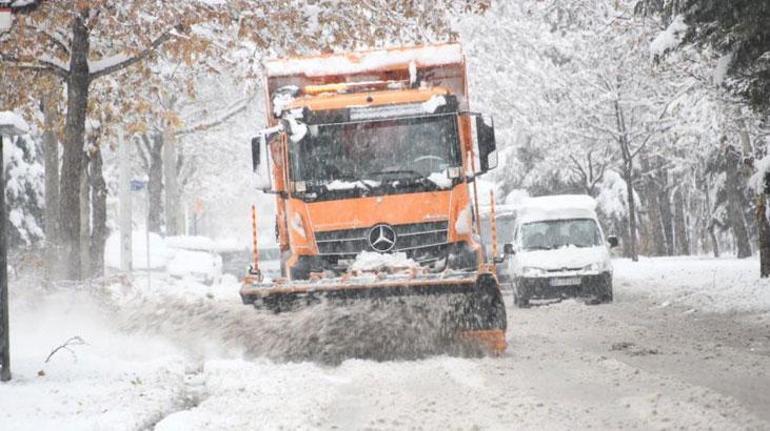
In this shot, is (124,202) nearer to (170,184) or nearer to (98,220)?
(98,220)

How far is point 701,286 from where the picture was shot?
→ 19.4 m

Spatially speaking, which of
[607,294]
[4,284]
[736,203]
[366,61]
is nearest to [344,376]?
[4,284]

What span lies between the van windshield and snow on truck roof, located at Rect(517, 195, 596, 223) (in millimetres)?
120

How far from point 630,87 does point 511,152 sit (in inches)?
311

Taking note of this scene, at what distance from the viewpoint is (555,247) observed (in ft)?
63.6

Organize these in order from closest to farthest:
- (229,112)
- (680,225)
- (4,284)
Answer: (4,284), (229,112), (680,225)

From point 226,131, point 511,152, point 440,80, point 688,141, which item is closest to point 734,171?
point 688,141

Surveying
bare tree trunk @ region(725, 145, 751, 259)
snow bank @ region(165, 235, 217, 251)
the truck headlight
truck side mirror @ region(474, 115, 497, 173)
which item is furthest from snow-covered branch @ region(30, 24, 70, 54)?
bare tree trunk @ region(725, 145, 751, 259)

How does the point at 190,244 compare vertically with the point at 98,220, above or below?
above

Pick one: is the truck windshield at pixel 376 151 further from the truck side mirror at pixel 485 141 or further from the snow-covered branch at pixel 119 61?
the snow-covered branch at pixel 119 61

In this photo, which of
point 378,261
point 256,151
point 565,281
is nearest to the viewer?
point 378,261

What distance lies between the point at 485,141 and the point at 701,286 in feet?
31.0

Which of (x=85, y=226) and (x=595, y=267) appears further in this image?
(x=85, y=226)

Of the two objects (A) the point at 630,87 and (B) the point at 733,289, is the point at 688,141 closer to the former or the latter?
(A) the point at 630,87
